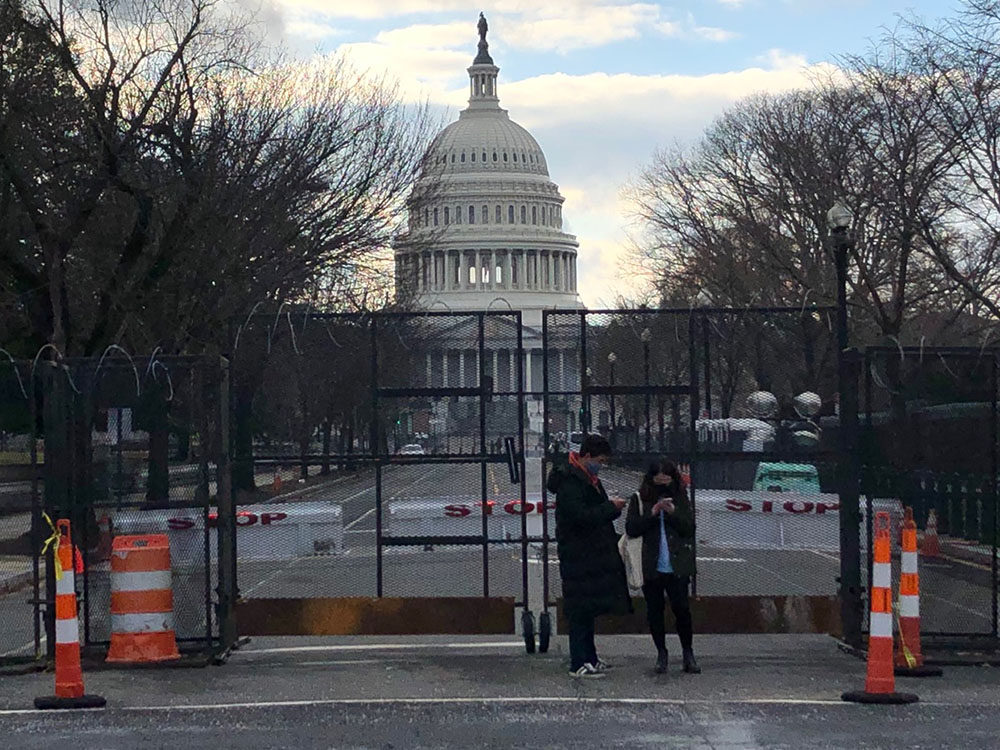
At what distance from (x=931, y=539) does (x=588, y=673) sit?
871cm

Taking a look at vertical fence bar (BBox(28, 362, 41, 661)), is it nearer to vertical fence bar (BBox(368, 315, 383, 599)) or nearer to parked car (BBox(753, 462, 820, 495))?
vertical fence bar (BBox(368, 315, 383, 599))

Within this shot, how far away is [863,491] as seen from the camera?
1309cm

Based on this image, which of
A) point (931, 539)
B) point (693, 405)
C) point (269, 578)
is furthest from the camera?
point (269, 578)

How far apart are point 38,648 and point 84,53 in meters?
16.1

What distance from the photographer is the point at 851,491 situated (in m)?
12.6

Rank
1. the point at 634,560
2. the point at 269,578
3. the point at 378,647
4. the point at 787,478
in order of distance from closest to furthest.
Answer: the point at 634,560 → the point at 378,647 → the point at 787,478 → the point at 269,578

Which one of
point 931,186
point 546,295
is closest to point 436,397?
point 931,186

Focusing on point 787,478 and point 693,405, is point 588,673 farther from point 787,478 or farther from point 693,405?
point 787,478

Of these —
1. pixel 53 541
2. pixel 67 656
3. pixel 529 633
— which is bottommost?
pixel 529 633

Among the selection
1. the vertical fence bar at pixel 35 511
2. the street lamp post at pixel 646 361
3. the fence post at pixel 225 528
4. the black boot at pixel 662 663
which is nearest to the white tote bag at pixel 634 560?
the black boot at pixel 662 663

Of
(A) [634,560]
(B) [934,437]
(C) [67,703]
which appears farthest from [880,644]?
(C) [67,703]

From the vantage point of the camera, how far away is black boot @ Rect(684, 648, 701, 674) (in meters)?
11.5

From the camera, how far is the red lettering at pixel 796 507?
64.7ft

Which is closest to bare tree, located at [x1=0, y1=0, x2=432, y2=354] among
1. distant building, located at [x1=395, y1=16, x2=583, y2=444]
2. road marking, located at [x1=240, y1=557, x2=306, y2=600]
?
road marking, located at [x1=240, y1=557, x2=306, y2=600]
